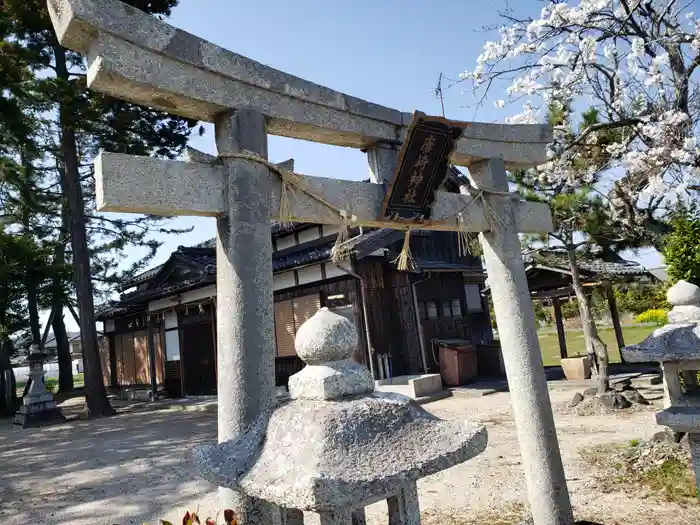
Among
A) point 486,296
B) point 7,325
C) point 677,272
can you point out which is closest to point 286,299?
point 486,296

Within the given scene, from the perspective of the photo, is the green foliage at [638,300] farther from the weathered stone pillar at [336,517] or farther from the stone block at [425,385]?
the weathered stone pillar at [336,517]

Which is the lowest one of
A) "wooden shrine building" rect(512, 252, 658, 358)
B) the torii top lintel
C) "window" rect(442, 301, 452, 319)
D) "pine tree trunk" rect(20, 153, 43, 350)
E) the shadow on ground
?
→ the shadow on ground

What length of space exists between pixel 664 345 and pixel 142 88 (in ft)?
15.3

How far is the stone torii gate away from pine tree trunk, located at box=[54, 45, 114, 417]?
14.1 meters

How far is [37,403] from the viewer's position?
14836 mm

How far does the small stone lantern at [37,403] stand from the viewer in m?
14.5

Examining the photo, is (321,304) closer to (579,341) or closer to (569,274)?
(569,274)

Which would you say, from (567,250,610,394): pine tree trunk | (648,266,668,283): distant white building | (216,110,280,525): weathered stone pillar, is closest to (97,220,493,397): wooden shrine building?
(567,250,610,394): pine tree trunk

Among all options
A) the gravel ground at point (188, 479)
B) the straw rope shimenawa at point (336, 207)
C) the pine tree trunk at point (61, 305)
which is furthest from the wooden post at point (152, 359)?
the straw rope shimenawa at point (336, 207)

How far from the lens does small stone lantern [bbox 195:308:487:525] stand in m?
1.62

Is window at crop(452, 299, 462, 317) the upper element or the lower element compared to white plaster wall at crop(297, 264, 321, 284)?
lower

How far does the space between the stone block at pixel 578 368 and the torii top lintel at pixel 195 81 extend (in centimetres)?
1180

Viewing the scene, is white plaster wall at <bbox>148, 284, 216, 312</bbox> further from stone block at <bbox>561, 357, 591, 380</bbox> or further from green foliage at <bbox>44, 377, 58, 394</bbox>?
stone block at <bbox>561, 357, 591, 380</bbox>

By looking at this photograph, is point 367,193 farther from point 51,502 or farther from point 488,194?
point 51,502
